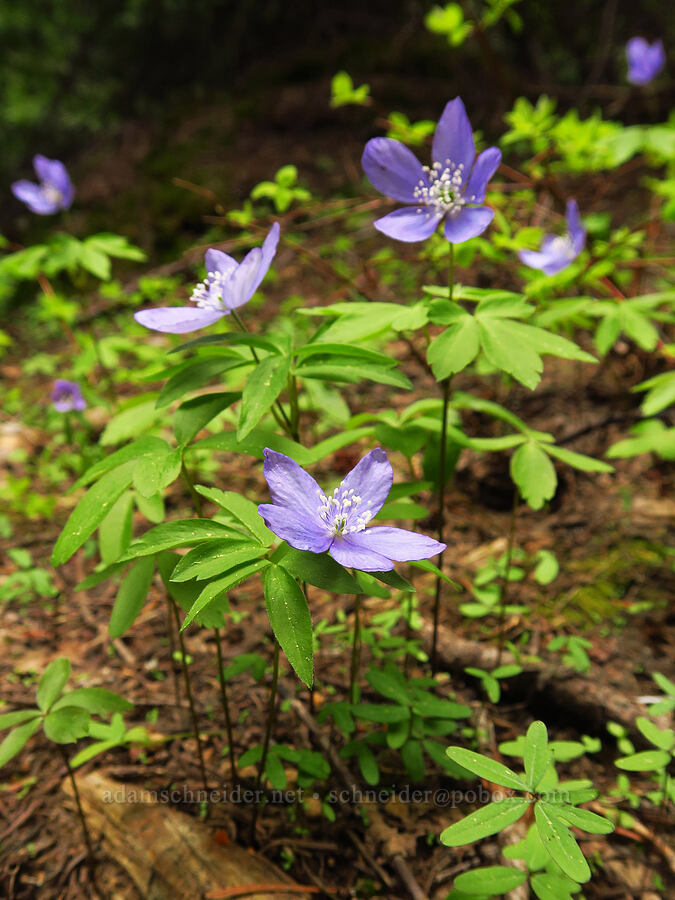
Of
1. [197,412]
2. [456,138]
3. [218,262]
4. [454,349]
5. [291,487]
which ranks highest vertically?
[456,138]

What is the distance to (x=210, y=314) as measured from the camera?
1.28m

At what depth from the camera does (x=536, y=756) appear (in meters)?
1.09

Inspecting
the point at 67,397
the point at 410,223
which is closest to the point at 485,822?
the point at 410,223

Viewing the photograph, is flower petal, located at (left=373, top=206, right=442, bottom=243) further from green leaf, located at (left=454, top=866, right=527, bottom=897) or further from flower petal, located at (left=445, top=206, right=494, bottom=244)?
green leaf, located at (left=454, top=866, right=527, bottom=897)

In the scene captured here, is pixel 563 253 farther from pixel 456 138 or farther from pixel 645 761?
pixel 645 761

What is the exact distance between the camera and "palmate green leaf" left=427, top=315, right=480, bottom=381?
1.19 metres

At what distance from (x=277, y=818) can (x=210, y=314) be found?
4.11 feet

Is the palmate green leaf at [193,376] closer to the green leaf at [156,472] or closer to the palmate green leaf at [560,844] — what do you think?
the green leaf at [156,472]

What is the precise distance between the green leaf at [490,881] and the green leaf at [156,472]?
0.90 metres

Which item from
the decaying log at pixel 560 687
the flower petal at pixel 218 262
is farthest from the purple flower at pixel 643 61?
the decaying log at pixel 560 687

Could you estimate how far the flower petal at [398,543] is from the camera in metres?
0.97

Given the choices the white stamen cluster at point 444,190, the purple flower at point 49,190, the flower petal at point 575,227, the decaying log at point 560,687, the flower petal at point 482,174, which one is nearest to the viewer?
the flower petal at point 482,174

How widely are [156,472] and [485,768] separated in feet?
2.63

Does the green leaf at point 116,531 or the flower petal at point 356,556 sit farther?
the green leaf at point 116,531
